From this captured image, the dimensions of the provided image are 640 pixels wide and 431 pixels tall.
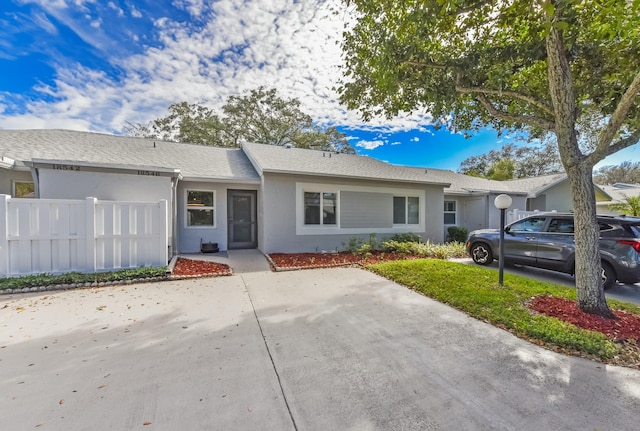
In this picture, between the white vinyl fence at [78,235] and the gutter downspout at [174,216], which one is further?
Result: the gutter downspout at [174,216]

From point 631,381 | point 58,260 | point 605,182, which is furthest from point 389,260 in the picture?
point 605,182

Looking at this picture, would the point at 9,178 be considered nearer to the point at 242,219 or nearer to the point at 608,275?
the point at 242,219

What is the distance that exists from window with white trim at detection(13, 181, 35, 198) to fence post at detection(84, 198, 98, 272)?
16.0ft

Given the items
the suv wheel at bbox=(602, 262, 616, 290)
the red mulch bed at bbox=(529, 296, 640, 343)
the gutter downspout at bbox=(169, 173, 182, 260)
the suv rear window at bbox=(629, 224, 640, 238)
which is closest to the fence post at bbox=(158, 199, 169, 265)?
the gutter downspout at bbox=(169, 173, 182, 260)

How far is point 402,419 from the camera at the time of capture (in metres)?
2.11

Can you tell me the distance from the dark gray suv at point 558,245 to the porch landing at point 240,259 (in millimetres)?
6500

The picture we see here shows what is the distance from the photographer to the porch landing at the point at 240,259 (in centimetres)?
729

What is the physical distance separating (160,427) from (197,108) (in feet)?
81.0

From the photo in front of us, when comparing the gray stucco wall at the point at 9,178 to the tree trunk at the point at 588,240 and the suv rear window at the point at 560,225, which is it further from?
the suv rear window at the point at 560,225

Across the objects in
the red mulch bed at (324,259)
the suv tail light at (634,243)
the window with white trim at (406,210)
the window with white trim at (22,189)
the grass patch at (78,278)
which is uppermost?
the window with white trim at (22,189)

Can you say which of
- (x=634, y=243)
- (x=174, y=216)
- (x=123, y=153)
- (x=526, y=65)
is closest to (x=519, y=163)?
(x=634, y=243)

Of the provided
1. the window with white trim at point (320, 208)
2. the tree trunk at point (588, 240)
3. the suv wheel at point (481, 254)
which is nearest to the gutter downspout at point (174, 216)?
the window with white trim at point (320, 208)

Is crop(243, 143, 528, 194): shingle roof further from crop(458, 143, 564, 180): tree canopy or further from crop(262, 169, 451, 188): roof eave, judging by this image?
crop(458, 143, 564, 180): tree canopy

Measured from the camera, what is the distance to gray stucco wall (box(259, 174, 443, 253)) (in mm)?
8906
